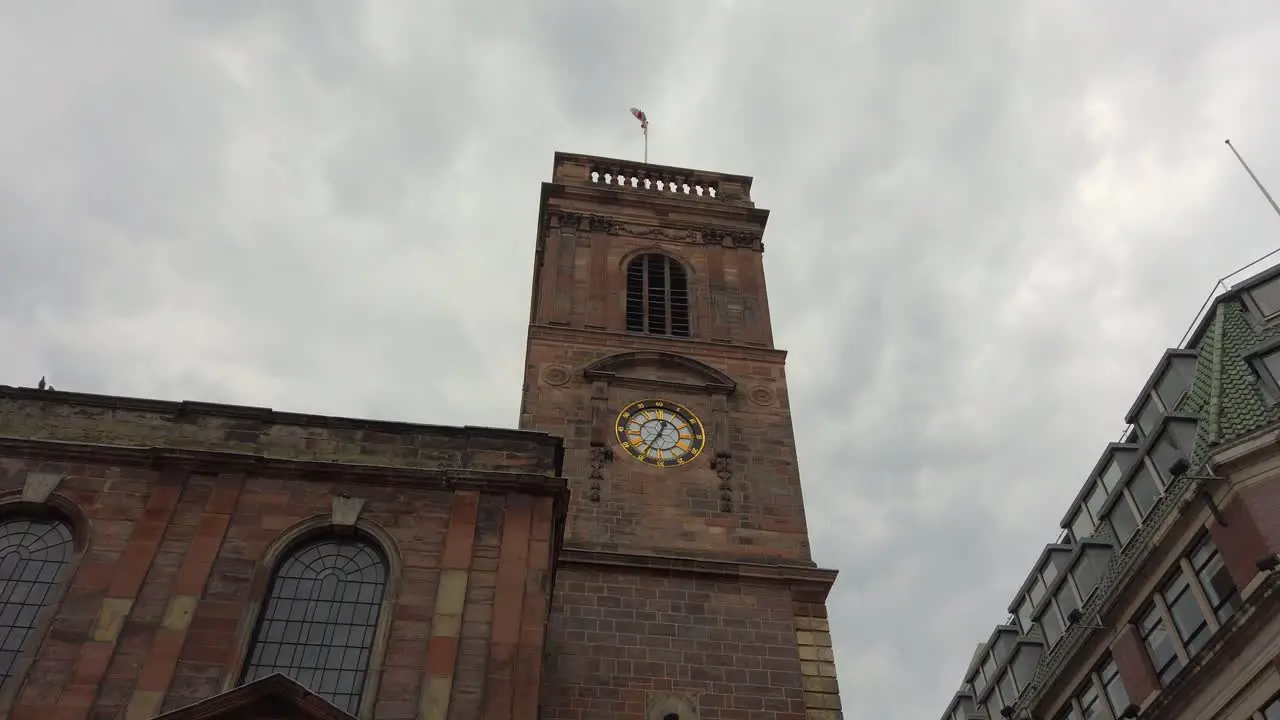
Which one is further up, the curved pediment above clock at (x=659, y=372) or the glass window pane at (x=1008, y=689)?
the curved pediment above clock at (x=659, y=372)

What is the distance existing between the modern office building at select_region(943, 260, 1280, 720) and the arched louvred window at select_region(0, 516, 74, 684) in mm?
22767

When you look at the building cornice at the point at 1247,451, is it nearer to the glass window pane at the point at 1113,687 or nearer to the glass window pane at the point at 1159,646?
the glass window pane at the point at 1159,646

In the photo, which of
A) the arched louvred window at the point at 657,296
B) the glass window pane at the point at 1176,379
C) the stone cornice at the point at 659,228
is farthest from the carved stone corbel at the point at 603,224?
the glass window pane at the point at 1176,379

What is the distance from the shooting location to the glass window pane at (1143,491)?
95.6 feet

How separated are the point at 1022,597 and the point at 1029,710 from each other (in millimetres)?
4785

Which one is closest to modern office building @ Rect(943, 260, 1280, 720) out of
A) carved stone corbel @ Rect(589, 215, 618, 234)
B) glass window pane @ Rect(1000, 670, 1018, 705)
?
glass window pane @ Rect(1000, 670, 1018, 705)

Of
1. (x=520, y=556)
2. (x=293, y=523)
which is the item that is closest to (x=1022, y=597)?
(x=520, y=556)

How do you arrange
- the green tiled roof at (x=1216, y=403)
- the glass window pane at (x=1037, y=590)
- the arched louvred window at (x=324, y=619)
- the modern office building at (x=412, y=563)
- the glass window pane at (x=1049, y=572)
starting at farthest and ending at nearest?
the glass window pane at (x=1037, y=590) → the glass window pane at (x=1049, y=572) → the green tiled roof at (x=1216, y=403) → the arched louvred window at (x=324, y=619) → the modern office building at (x=412, y=563)

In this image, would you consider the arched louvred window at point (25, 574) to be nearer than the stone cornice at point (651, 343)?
Yes

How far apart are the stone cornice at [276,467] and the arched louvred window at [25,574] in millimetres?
1404

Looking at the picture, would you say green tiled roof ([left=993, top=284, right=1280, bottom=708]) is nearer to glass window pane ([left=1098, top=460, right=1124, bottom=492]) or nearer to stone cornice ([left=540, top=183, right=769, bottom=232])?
glass window pane ([left=1098, top=460, right=1124, bottom=492])

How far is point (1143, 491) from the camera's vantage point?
29.6m

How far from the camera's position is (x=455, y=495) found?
21.4 m

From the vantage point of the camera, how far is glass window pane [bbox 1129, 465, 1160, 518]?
29.1 meters
